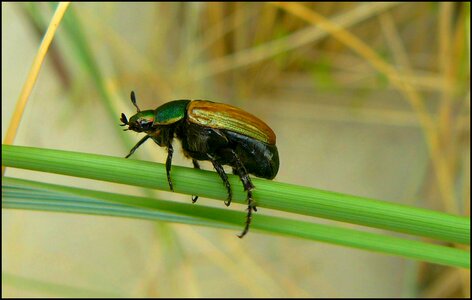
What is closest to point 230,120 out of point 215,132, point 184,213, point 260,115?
point 215,132

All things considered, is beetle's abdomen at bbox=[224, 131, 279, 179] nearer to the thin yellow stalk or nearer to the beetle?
the beetle

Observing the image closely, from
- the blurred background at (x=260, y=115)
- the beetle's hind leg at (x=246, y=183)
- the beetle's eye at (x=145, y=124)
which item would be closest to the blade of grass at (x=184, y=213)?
the beetle's hind leg at (x=246, y=183)

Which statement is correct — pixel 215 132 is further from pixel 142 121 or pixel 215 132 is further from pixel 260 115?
pixel 260 115

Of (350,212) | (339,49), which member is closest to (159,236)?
(339,49)

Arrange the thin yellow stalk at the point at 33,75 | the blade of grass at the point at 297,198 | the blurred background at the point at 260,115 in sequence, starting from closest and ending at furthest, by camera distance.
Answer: the blade of grass at the point at 297,198, the thin yellow stalk at the point at 33,75, the blurred background at the point at 260,115

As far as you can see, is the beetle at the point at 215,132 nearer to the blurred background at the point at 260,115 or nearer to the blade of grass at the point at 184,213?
the blade of grass at the point at 184,213

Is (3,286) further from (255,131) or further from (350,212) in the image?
(350,212)
